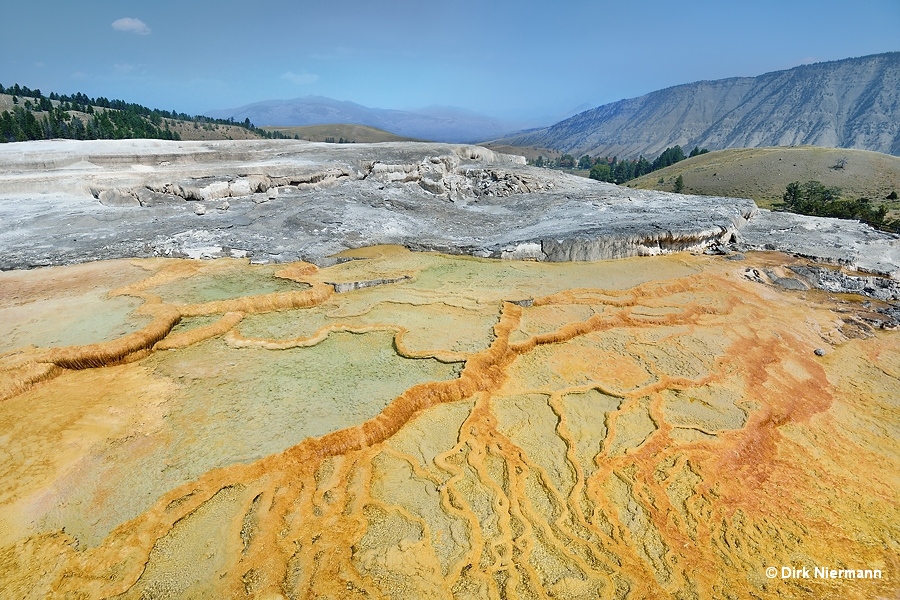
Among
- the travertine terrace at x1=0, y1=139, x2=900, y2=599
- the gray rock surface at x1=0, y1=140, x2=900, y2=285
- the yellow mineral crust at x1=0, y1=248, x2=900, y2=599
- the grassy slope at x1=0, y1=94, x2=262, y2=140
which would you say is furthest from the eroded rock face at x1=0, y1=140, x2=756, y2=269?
the grassy slope at x1=0, y1=94, x2=262, y2=140

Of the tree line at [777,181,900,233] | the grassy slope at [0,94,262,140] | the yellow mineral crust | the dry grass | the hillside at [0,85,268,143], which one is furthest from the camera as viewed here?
the dry grass

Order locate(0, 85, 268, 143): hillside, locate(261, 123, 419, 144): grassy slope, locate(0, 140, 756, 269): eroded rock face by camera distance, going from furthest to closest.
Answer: locate(261, 123, 419, 144): grassy slope < locate(0, 85, 268, 143): hillside < locate(0, 140, 756, 269): eroded rock face

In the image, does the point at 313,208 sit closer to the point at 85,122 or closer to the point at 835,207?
the point at 835,207

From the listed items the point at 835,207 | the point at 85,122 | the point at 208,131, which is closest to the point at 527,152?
the point at 208,131

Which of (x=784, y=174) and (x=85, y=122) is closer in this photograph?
(x=784, y=174)

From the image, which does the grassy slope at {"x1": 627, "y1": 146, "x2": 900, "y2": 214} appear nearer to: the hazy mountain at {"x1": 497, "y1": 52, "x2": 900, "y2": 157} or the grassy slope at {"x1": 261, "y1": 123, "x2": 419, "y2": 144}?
the grassy slope at {"x1": 261, "y1": 123, "x2": 419, "y2": 144}

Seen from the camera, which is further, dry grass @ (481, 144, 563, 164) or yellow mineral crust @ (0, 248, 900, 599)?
dry grass @ (481, 144, 563, 164)
